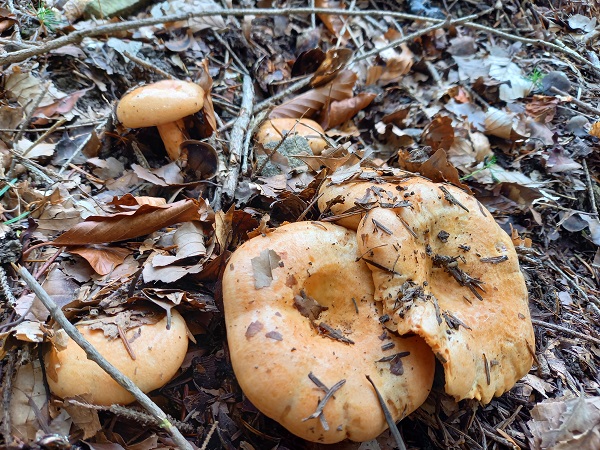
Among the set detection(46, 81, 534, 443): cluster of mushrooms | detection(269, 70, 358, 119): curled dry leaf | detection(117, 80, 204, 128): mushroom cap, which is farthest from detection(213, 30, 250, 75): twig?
detection(46, 81, 534, 443): cluster of mushrooms

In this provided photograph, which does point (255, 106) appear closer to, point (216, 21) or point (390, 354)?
point (216, 21)

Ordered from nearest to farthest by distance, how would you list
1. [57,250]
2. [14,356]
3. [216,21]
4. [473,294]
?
[14,356] < [473,294] < [57,250] < [216,21]

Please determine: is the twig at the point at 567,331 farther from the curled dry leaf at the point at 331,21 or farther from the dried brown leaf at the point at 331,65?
the curled dry leaf at the point at 331,21

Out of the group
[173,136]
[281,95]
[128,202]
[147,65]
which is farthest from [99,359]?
[281,95]

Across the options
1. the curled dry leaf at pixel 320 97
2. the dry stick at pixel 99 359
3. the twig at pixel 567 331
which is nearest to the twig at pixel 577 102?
the curled dry leaf at pixel 320 97

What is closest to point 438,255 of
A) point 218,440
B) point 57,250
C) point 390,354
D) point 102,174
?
point 390,354

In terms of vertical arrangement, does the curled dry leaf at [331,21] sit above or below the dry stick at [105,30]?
below
